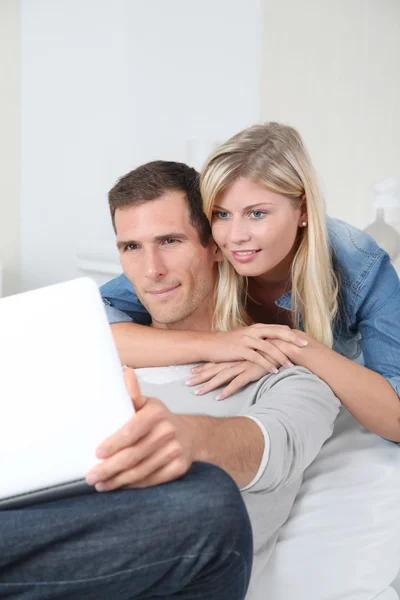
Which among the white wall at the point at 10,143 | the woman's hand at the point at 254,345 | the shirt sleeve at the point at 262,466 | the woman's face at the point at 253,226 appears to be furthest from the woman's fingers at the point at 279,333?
the white wall at the point at 10,143

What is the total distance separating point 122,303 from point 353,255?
599mm

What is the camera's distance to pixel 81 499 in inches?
39.9

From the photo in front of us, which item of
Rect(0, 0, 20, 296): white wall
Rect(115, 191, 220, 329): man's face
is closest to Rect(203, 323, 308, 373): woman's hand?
Rect(115, 191, 220, 329): man's face

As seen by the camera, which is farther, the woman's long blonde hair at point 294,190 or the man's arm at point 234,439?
the woman's long blonde hair at point 294,190

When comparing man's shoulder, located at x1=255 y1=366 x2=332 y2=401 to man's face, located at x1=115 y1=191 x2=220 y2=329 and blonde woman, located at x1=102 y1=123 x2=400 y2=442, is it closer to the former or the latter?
blonde woman, located at x1=102 y1=123 x2=400 y2=442

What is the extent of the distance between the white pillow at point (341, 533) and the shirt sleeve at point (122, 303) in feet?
2.12

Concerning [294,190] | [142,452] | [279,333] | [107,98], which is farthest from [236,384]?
[107,98]

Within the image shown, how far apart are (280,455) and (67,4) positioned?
337 cm

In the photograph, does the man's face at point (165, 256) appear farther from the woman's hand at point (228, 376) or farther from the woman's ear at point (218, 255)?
the woman's hand at point (228, 376)

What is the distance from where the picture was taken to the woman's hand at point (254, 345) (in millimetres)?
1611

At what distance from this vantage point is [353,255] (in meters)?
1.87

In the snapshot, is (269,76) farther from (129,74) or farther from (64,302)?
(64,302)

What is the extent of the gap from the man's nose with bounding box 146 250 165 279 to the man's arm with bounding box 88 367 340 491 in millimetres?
374

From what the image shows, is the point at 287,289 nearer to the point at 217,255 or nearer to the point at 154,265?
the point at 217,255
